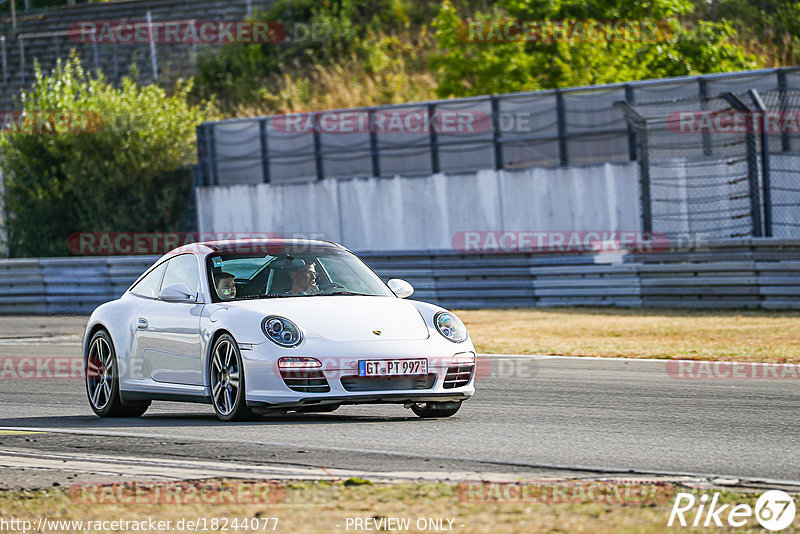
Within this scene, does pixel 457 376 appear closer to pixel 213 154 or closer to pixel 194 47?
pixel 213 154

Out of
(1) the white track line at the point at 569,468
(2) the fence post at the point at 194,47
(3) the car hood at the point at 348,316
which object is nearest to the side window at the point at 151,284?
(3) the car hood at the point at 348,316

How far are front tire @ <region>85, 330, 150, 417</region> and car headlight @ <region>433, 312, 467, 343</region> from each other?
2.48 metres

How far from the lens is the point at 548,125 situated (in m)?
25.7

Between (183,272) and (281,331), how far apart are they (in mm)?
1601

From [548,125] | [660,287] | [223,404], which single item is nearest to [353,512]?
[223,404]

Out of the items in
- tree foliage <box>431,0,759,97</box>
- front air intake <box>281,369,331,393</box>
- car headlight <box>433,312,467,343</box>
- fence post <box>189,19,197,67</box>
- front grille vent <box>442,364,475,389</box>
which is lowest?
front grille vent <box>442,364,475,389</box>

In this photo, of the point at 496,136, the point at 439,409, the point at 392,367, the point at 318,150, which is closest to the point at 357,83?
the point at 318,150

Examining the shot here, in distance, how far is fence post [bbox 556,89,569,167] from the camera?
25420 mm

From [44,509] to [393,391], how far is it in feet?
9.65

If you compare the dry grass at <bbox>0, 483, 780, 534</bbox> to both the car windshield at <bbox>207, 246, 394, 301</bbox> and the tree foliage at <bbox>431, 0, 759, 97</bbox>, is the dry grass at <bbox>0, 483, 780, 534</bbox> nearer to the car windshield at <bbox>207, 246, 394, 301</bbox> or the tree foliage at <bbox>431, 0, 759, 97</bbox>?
the car windshield at <bbox>207, 246, 394, 301</bbox>

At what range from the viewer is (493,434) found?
26.6 feet

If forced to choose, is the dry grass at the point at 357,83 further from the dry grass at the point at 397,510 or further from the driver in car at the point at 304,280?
the dry grass at the point at 397,510

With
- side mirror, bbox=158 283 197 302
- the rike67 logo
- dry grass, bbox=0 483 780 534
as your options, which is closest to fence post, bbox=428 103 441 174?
side mirror, bbox=158 283 197 302

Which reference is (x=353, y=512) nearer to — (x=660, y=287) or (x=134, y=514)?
(x=134, y=514)
